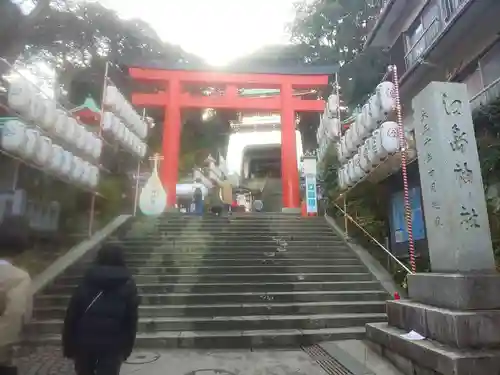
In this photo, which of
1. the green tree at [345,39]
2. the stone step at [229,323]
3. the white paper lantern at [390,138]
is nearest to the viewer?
the stone step at [229,323]

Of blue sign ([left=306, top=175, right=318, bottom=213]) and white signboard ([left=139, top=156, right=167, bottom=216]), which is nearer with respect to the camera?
white signboard ([left=139, top=156, right=167, bottom=216])

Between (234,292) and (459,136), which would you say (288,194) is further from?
(459,136)

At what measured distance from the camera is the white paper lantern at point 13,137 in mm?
7035

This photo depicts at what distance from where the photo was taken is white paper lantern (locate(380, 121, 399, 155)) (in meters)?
7.52

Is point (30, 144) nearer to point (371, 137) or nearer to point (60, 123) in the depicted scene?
point (60, 123)

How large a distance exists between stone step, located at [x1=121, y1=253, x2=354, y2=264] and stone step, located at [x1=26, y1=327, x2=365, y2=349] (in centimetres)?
301

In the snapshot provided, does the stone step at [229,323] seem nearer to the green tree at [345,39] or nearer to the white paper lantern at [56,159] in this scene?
the white paper lantern at [56,159]

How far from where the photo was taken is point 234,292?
282 inches

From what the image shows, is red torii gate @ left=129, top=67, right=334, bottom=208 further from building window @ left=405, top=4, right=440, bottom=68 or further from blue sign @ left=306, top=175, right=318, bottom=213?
building window @ left=405, top=4, right=440, bottom=68

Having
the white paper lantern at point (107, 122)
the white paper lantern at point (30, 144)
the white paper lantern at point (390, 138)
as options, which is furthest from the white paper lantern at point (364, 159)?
the white paper lantern at point (30, 144)

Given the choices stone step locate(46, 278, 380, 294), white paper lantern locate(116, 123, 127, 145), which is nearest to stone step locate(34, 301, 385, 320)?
stone step locate(46, 278, 380, 294)

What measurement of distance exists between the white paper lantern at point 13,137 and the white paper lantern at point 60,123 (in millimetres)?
1057

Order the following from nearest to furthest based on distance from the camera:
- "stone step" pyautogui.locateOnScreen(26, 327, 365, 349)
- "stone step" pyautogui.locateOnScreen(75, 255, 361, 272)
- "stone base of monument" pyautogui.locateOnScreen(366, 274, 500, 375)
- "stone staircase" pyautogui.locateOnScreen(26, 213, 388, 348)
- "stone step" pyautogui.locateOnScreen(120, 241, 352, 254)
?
"stone base of monument" pyautogui.locateOnScreen(366, 274, 500, 375), "stone step" pyautogui.locateOnScreen(26, 327, 365, 349), "stone staircase" pyautogui.locateOnScreen(26, 213, 388, 348), "stone step" pyautogui.locateOnScreen(75, 255, 361, 272), "stone step" pyautogui.locateOnScreen(120, 241, 352, 254)

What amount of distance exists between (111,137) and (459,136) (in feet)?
32.1
